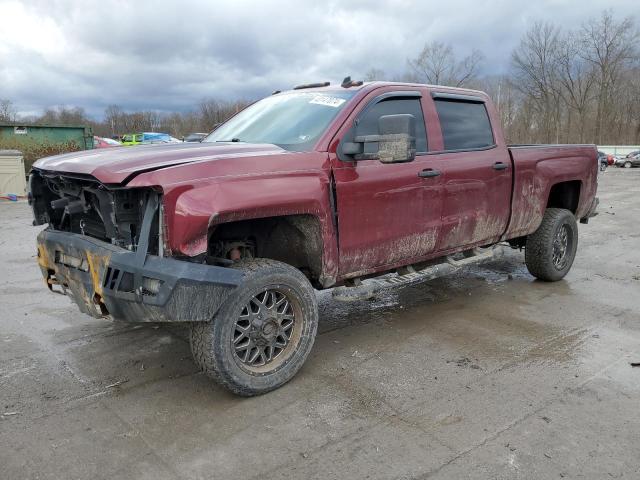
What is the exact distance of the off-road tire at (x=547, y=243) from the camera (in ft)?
19.4

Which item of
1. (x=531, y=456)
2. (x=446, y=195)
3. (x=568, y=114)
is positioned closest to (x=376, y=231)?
(x=446, y=195)

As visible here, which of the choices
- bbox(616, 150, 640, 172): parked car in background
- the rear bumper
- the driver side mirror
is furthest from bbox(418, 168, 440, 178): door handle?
bbox(616, 150, 640, 172): parked car in background

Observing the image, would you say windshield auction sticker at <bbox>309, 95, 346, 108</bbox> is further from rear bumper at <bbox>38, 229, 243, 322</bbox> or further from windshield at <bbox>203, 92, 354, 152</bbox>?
rear bumper at <bbox>38, 229, 243, 322</bbox>

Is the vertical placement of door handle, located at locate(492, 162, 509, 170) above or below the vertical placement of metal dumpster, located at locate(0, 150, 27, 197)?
above

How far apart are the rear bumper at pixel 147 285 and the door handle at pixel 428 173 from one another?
72.2 inches

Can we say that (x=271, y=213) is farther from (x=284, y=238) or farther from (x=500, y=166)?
(x=500, y=166)

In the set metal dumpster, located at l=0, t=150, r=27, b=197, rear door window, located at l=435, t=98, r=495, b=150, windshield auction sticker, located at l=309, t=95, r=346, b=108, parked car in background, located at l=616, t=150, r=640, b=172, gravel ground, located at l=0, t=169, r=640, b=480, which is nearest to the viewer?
gravel ground, located at l=0, t=169, r=640, b=480

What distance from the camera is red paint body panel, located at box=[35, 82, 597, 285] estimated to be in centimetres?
297

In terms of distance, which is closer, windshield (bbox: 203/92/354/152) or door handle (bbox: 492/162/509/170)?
windshield (bbox: 203/92/354/152)

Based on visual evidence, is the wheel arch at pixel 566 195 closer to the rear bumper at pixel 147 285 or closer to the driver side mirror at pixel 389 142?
the driver side mirror at pixel 389 142

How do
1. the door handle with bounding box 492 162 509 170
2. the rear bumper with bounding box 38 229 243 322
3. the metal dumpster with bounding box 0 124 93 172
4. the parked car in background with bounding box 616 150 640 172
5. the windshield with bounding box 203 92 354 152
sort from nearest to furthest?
the rear bumper with bounding box 38 229 243 322, the windshield with bounding box 203 92 354 152, the door handle with bounding box 492 162 509 170, the metal dumpster with bounding box 0 124 93 172, the parked car in background with bounding box 616 150 640 172

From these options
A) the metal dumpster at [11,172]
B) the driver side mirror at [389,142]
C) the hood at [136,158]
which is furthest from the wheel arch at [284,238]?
the metal dumpster at [11,172]

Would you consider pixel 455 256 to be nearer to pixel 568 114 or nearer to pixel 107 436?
pixel 107 436

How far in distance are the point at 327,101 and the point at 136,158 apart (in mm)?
1637
